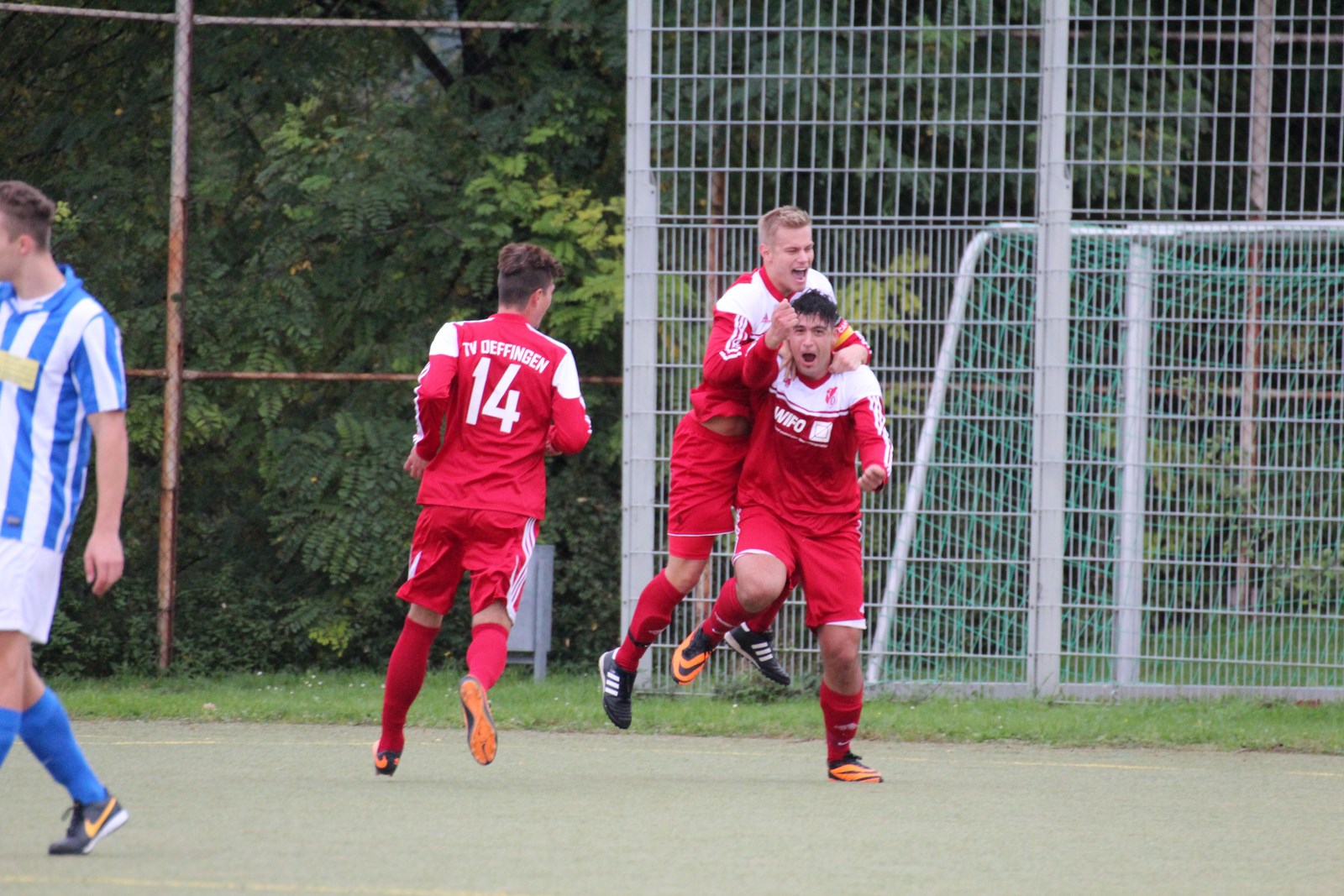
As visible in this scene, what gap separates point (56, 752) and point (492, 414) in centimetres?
208

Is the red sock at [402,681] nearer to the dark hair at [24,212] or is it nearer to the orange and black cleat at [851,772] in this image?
the orange and black cleat at [851,772]

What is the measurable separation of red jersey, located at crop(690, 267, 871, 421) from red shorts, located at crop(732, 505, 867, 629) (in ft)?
1.58

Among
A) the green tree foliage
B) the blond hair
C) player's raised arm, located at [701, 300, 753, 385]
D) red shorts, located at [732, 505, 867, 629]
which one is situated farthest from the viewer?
the green tree foliage

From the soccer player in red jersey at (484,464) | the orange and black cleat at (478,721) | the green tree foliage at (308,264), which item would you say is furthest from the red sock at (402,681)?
the green tree foliage at (308,264)

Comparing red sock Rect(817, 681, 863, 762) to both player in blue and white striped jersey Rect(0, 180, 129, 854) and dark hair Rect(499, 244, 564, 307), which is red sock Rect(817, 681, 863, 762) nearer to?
dark hair Rect(499, 244, 564, 307)

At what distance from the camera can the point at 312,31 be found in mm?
11359

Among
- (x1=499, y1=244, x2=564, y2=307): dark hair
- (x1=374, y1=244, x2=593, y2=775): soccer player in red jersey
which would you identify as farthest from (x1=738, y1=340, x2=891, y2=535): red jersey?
(x1=499, y1=244, x2=564, y2=307): dark hair

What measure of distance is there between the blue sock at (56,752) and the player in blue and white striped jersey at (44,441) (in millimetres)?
19

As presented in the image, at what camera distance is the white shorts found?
4.24 meters

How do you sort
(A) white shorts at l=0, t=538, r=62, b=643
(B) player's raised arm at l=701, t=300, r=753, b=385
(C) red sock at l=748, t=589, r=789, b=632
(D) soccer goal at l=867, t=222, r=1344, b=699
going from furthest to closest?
(D) soccer goal at l=867, t=222, r=1344, b=699 → (C) red sock at l=748, t=589, r=789, b=632 → (B) player's raised arm at l=701, t=300, r=753, b=385 → (A) white shorts at l=0, t=538, r=62, b=643

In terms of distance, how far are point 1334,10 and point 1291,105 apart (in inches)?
39.1

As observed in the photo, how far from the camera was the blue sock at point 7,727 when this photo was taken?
170 inches

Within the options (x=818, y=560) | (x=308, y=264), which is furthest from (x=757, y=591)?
(x=308, y=264)

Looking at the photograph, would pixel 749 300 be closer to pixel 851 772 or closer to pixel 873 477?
pixel 873 477
